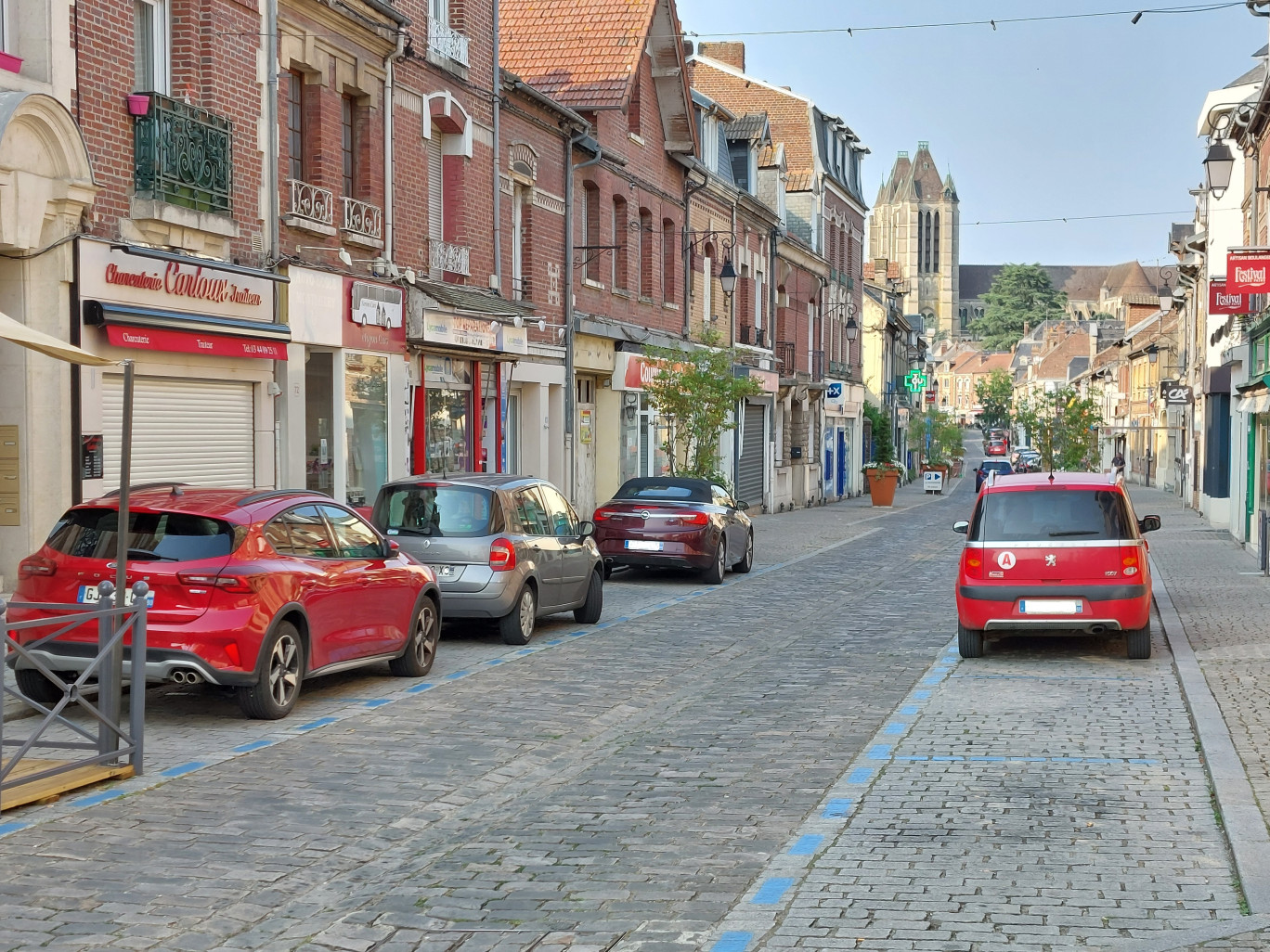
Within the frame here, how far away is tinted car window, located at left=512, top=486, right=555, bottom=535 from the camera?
1482cm

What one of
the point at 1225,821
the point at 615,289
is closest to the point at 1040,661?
the point at 1225,821

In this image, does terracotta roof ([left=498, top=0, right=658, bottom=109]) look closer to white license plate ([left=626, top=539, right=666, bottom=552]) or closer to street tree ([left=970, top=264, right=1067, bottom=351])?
white license plate ([left=626, top=539, right=666, bottom=552])

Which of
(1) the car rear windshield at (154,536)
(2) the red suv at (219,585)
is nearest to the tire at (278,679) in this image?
(2) the red suv at (219,585)

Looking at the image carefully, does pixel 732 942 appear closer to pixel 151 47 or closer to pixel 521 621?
pixel 521 621

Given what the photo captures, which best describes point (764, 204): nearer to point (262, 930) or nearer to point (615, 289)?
point (615, 289)

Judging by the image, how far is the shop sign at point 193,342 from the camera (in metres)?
15.1

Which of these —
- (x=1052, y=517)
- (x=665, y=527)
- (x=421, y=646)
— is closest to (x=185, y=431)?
(x=421, y=646)

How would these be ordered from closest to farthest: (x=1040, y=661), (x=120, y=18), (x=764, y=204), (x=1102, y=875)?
(x=1102, y=875) < (x=1040, y=661) < (x=120, y=18) < (x=764, y=204)

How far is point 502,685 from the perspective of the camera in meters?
11.9

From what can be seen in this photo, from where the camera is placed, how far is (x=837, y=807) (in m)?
7.75

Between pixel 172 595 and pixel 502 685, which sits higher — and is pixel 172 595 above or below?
above

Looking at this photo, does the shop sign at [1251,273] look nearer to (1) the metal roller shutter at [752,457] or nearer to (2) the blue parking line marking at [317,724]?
(2) the blue parking line marking at [317,724]

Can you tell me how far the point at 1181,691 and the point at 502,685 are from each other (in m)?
5.14

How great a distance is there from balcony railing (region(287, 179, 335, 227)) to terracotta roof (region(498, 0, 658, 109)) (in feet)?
37.5
